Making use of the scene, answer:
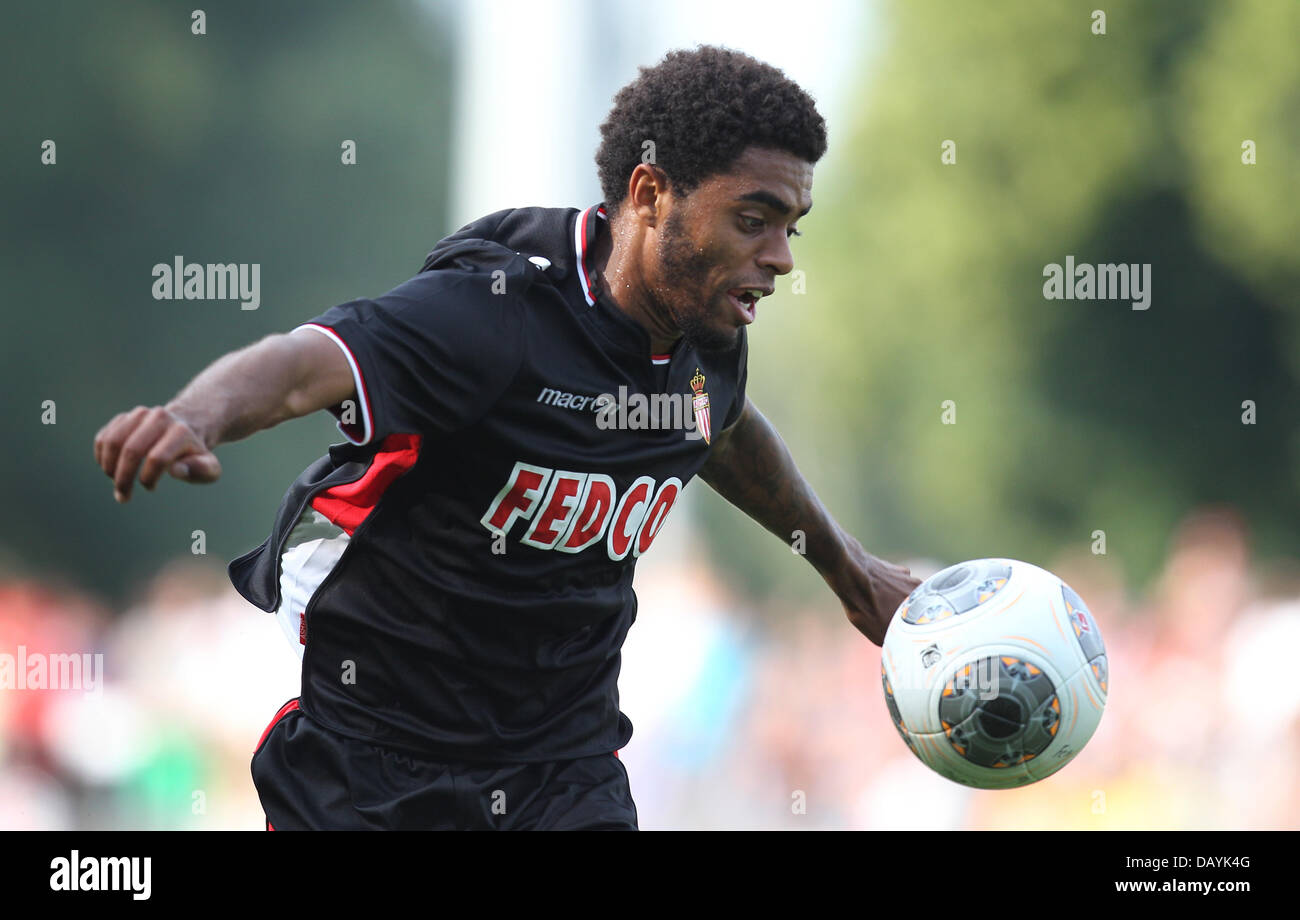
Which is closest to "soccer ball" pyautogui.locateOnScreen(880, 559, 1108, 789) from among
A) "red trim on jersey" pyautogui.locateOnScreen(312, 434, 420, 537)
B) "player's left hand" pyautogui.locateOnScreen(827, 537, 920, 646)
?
"player's left hand" pyautogui.locateOnScreen(827, 537, 920, 646)

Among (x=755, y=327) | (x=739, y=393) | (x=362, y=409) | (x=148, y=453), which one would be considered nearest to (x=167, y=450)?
(x=148, y=453)

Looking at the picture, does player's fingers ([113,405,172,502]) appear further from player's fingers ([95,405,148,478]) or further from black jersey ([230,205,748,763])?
black jersey ([230,205,748,763])

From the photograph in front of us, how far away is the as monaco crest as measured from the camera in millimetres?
4129

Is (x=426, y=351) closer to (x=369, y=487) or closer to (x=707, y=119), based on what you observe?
(x=369, y=487)

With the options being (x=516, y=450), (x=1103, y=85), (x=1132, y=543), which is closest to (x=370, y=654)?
(x=516, y=450)

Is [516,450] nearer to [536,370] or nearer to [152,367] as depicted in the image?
[536,370]

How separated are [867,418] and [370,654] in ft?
31.6

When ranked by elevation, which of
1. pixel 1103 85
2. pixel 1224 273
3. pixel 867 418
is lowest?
pixel 867 418

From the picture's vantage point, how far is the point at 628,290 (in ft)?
Result: 12.9

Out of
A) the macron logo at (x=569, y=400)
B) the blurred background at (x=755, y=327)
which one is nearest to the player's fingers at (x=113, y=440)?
the macron logo at (x=569, y=400)

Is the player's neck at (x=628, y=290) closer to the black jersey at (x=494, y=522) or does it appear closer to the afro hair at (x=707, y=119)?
the black jersey at (x=494, y=522)

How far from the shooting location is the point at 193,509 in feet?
42.1

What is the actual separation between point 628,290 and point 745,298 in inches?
12.2

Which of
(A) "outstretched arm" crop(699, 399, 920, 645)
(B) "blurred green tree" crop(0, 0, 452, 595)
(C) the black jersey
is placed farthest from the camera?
(B) "blurred green tree" crop(0, 0, 452, 595)
